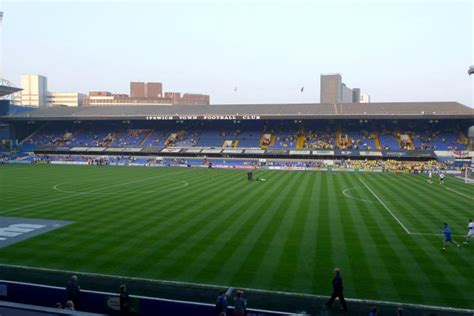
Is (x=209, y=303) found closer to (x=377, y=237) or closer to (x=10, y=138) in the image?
(x=377, y=237)

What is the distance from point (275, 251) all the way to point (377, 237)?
19.6 feet

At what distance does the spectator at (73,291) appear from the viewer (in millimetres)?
11383

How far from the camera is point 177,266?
16094 millimetres

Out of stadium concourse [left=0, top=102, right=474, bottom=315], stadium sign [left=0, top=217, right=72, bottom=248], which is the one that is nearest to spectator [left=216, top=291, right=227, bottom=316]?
stadium concourse [left=0, top=102, right=474, bottom=315]

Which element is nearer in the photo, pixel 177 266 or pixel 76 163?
pixel 177 266

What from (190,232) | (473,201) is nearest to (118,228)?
(190,232)

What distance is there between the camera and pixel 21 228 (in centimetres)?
2209

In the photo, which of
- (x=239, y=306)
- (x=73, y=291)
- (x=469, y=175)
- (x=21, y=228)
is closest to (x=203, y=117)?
(x=469, y=175)

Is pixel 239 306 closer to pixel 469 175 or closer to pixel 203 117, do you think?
pixel 469 175

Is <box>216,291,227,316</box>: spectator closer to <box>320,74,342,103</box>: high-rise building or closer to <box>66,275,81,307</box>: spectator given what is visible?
Answer: <box>66,275,81,307</box>: spectator

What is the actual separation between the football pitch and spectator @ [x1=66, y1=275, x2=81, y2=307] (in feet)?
12.2

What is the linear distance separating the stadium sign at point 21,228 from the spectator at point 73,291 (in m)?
9.60

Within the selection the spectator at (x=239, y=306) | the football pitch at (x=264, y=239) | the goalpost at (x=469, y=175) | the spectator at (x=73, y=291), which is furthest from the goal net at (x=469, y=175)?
the spectator at (x=73, y=291)

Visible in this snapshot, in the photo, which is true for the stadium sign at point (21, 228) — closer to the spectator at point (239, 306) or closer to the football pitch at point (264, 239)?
the football pitch at point (264, 239)
